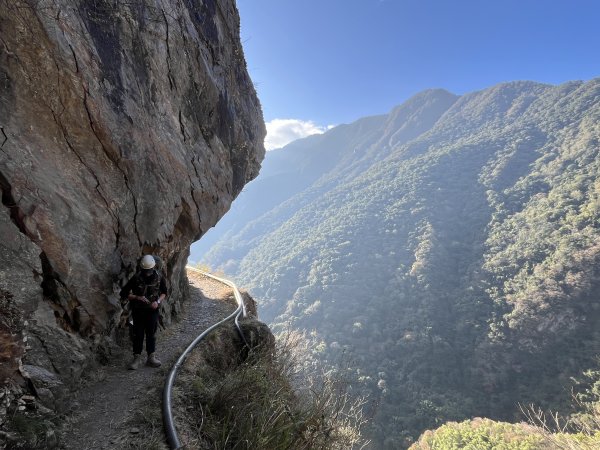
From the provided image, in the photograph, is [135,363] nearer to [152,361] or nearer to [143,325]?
[152,361]

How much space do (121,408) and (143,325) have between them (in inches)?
61.2

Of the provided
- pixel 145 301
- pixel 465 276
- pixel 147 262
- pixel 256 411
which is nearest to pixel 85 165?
pixel 147 262

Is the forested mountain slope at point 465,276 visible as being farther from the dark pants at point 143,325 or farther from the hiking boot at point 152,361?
the dark pants at point 143,325

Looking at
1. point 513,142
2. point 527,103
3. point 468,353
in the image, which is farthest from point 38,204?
point 527,103

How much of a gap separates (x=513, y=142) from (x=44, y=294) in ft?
577

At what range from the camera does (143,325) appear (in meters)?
5.94

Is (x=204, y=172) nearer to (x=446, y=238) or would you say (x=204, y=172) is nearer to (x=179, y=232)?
(x=179, y=232)

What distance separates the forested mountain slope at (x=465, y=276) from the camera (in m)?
50.8

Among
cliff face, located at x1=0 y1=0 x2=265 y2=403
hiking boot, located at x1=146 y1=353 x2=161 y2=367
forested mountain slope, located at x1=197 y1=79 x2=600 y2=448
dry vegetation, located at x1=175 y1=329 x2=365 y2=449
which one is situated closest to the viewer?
dry vegetation, located at x1=175 y1=329 x2=365 y2=449

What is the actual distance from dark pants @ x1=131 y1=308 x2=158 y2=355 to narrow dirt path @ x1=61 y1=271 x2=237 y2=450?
37cm

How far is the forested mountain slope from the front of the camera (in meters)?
50.8

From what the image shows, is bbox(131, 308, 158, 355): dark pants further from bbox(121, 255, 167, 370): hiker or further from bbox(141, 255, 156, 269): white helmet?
bbox(141, 255, 156, 269): white helmet

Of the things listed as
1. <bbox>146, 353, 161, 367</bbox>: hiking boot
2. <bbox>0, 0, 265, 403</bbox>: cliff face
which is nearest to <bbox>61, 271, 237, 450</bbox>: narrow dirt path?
<bbox>146, 353, 161, 367</bbox>: hiking boot

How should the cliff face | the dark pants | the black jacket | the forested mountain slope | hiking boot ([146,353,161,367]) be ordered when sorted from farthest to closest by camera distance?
the forested mountain slope, hiking boot ([146,353,161,367]), the dark pants, the black jacket, the cliff face
